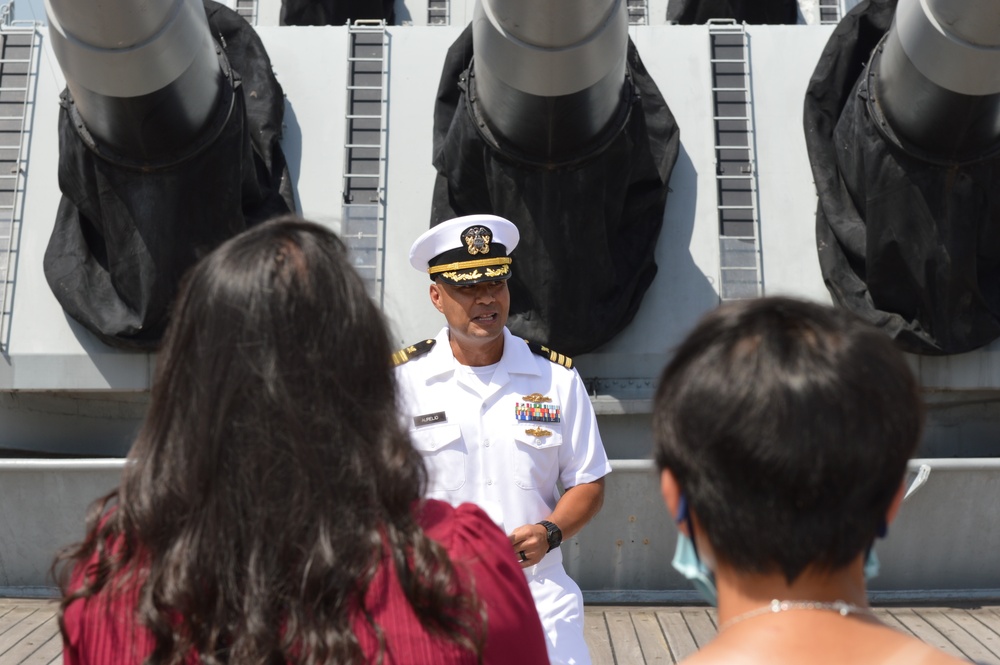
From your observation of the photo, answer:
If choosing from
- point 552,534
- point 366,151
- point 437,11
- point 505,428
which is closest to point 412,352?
point 505,428

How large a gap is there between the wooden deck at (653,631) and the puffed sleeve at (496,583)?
9.04ft

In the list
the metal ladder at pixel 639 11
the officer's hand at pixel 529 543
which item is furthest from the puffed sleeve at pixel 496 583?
the metal ladder at pixel 639 11

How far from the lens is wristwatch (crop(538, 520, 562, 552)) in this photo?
2215 mm

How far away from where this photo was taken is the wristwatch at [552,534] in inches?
87.2

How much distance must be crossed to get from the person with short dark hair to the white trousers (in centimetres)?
114

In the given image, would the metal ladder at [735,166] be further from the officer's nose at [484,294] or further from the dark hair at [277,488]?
the dark hair at [277,488]

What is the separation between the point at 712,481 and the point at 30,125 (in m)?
4.64

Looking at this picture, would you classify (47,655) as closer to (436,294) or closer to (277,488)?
(436,294)

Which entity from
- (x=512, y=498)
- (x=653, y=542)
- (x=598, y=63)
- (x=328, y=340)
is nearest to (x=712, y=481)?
(x=328, y=340)

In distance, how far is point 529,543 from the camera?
2.16 meters

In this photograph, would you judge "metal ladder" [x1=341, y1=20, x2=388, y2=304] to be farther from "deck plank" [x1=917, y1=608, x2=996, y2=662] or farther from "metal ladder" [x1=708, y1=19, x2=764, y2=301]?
"deck plank" [x1=917, y1=608, x2=996, y2=662]

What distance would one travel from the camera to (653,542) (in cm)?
437

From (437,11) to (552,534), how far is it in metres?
4.89

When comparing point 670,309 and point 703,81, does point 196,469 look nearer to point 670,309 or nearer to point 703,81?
point 670,309
